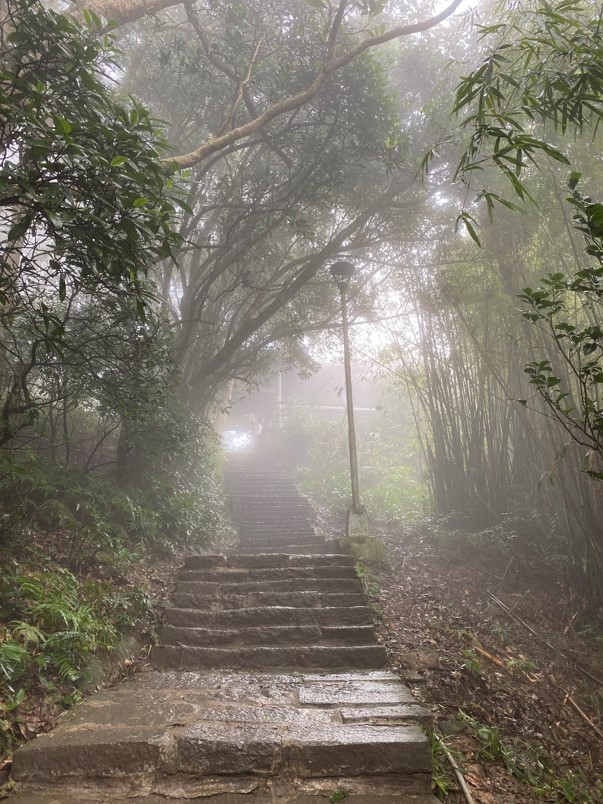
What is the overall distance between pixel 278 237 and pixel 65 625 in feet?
22.7

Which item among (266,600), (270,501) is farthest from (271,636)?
(270,501)

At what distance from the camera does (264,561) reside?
5.01 metres

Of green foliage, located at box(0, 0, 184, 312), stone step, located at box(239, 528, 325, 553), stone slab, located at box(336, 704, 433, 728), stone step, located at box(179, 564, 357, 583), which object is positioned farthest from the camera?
stone step, located at box(239, 528, 325, 553)

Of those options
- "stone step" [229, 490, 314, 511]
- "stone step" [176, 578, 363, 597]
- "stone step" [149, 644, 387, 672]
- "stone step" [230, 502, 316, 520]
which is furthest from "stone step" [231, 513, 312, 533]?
"stone step" [149, 644, 387, 672]

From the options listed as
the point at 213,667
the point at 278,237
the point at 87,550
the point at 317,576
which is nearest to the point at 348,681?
the point at 213,667

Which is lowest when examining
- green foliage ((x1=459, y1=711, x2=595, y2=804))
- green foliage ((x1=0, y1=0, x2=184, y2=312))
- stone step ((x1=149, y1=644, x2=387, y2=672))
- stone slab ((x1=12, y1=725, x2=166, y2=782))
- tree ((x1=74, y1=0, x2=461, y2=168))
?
green foliage ((x1=459, y1=711, x2=595, y2=804))

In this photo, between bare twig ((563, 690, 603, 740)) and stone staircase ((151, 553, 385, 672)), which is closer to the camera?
bare twig ((563, 690, 603, 740))

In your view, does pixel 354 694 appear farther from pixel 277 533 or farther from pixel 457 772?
pixel 277 533

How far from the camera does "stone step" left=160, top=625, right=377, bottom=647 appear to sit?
3.66 m

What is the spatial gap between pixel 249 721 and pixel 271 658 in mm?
935

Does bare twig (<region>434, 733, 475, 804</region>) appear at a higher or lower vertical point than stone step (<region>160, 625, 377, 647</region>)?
lower

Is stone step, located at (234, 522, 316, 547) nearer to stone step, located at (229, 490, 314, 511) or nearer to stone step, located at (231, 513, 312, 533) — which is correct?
stone step, located at (231, 513, 312, 533)

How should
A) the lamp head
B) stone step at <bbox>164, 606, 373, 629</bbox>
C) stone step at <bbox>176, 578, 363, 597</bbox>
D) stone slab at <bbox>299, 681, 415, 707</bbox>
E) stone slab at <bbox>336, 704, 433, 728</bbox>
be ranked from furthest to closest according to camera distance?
the lamp head
stone step at <bbox>176, 578, 363, 597</bbox>
stone step at <bbox>164, 606, 373, 629</bbox>
stone slab at <bbox>299, 681, 415, 707</bbox>
stone slab at <bbox>336, 704, 433, 728</bbox>

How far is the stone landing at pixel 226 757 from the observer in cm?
216
